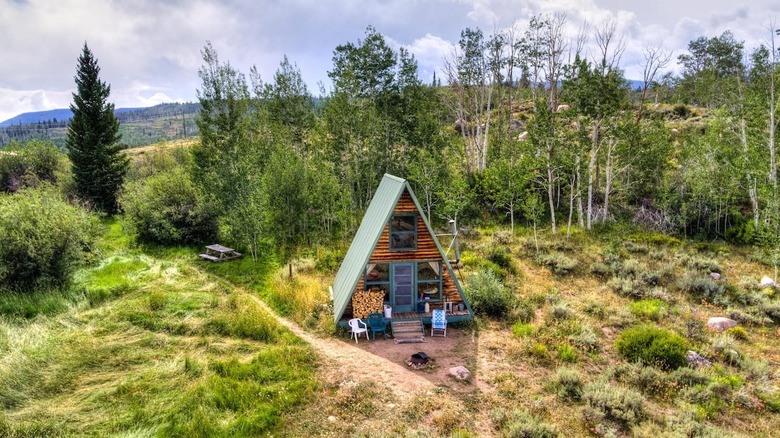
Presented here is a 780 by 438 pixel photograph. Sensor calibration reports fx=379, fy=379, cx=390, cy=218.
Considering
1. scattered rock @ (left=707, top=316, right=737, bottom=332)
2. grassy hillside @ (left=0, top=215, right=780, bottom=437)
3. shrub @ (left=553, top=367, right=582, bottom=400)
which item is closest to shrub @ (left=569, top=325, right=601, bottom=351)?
grassy hillside @ (left=0, top=215, right=780, bottom=437)

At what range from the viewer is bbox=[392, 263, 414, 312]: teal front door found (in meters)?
13.4

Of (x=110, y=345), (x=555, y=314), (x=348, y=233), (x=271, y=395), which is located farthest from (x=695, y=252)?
(x=110, y=345)

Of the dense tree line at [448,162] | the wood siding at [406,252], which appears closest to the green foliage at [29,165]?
the dense tree line at [448,162]

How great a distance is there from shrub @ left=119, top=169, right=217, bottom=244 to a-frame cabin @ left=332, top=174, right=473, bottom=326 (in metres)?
15.0

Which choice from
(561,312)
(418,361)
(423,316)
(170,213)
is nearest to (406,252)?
(423,316)

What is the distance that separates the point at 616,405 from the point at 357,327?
7552 millimetres

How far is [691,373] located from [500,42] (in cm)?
2698

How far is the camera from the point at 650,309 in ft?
47.9

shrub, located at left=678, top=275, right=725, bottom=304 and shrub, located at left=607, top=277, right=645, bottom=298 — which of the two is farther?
shrub, located at left=607, top=277, right=645, bottom=298

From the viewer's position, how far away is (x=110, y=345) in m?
11.3

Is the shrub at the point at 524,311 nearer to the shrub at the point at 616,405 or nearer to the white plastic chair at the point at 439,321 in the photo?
the white plastic chair at the point at 439,321

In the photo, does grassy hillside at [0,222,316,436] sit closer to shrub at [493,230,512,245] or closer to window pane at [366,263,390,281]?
window pane at [366,263,390,281]

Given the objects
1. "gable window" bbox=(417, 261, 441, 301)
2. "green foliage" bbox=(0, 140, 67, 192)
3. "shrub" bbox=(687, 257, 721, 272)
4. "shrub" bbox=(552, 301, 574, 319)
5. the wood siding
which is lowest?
"shrub" bbox=(552, 301, 574, 319)


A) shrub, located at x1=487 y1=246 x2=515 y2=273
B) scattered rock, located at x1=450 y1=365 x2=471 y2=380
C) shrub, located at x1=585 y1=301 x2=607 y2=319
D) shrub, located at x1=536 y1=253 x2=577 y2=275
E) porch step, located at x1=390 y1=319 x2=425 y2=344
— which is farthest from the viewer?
shrub, located at x1=487 y1=246 x2=515 y2=273
